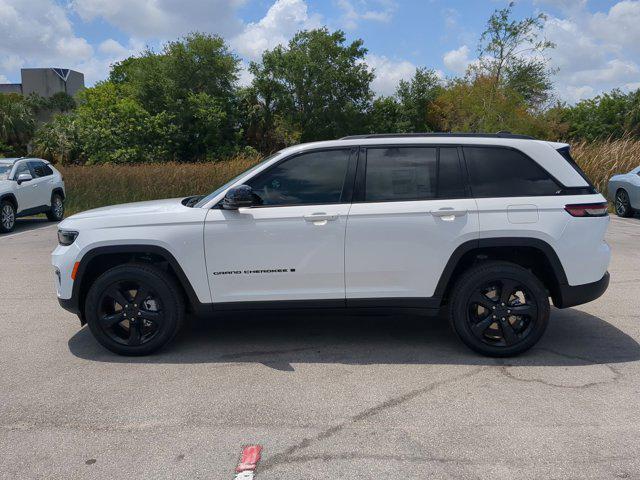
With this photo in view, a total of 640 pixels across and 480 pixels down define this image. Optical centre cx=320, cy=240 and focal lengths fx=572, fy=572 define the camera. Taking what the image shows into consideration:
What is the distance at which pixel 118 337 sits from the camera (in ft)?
15.9

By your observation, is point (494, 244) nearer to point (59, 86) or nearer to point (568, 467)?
point (568, 467)

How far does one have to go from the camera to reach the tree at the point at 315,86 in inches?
1864

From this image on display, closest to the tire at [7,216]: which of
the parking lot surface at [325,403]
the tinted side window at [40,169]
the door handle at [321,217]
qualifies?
the tinted side window at [40,169]

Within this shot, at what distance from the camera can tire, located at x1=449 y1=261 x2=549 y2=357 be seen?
4.60 metres

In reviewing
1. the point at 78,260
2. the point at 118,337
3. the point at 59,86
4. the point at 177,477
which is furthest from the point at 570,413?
the point at 59,86

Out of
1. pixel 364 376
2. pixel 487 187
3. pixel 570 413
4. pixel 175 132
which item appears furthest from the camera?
pixel 175 132

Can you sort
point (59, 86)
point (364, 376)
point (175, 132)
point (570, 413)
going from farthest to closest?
point (59, 86)
point (175, 132)
point (364, 376)
point (570, 413)

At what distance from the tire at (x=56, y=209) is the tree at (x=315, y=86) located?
31383 millimetres

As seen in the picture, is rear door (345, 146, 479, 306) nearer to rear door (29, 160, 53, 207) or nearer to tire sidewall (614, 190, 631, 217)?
tire sidewall (614, 190, 631, 217)

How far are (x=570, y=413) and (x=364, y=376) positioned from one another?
4.77ft

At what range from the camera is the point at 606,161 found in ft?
59.9

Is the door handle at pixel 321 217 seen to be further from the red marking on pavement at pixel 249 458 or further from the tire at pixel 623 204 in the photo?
the tire at pixel 623 204

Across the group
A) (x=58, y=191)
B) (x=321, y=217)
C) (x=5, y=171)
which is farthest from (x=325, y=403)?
(x=58, y=191)

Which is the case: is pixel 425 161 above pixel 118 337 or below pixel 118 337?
Result: above
